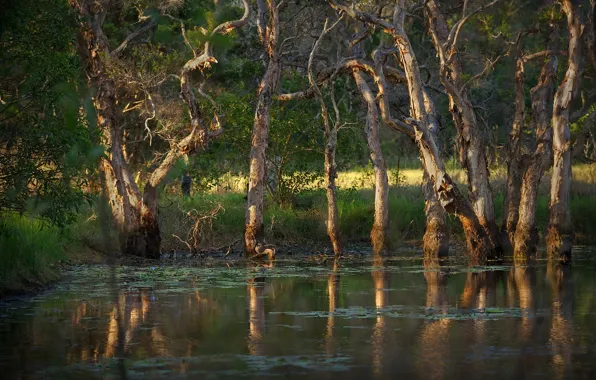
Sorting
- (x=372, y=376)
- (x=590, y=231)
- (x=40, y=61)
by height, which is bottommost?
(x=372, y=376)

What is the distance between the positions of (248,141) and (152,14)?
5.22 m

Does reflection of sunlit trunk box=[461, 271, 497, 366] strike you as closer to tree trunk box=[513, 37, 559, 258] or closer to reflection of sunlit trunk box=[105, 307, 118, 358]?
tree trunk box=[513, 37, 559, 258]

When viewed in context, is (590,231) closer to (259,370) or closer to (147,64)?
(147,64)

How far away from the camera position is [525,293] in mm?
22203

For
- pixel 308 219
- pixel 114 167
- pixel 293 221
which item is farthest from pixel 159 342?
pixel 308 219

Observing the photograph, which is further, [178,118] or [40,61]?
[178,118]

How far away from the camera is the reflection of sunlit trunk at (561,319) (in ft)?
45.5

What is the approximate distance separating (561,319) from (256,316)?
506cm

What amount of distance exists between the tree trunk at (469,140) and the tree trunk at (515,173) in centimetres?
157

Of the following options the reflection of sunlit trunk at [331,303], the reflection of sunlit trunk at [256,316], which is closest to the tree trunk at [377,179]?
the reflection of sunlit trunk at [331,303]

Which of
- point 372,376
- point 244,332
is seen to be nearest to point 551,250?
point 244,332

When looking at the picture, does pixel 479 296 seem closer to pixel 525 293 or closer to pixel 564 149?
pixel 525 293

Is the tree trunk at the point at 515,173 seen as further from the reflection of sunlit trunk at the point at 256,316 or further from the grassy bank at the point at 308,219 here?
the reflection of sunlit trunk at the point at 256,316

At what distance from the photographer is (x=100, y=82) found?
3103cm
